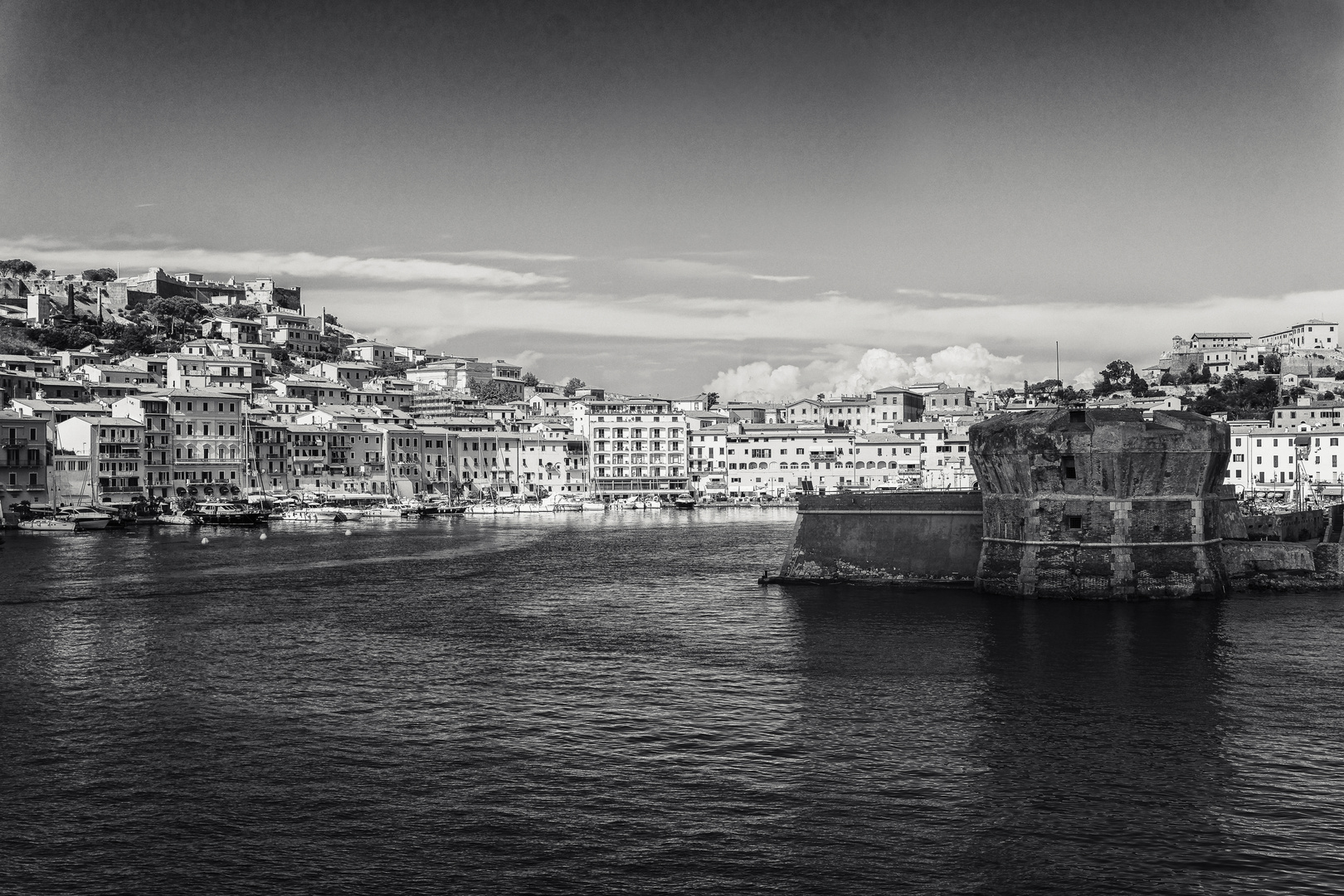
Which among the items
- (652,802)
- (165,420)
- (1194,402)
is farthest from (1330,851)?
(1194,402)

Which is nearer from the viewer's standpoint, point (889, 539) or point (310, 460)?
point (889, 539)

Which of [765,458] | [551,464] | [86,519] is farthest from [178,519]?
[765,458]

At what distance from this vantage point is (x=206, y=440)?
110m

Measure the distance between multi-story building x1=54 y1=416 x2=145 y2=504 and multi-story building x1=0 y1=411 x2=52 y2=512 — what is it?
1.87 m

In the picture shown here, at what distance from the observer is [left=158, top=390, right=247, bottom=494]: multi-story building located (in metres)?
108

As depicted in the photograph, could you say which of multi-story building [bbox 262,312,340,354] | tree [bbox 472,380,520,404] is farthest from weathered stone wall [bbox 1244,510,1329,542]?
multi-story building [bbox 262,312,340,354]

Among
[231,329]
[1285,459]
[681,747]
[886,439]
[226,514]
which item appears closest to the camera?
[681,747]

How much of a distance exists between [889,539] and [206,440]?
80808mm

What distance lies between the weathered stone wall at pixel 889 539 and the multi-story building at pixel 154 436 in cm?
7445

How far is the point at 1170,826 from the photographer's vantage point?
1844cm

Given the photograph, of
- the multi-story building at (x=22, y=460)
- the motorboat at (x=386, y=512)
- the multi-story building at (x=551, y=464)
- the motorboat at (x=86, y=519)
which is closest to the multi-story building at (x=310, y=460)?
the motorboat at (x=386, y=512)

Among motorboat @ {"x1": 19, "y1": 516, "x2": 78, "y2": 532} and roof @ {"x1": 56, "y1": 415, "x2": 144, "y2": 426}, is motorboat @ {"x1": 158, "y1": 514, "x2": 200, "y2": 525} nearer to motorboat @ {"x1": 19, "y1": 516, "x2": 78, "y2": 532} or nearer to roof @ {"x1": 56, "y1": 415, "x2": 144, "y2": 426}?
motorboat @ {"x1": 19, "y1": 516, "x2": 78, "y2": 532}

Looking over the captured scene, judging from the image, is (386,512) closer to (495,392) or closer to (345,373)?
(345,373)

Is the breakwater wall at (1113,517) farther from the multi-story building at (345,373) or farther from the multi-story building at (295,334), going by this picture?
the multi-story building at (295,334)
